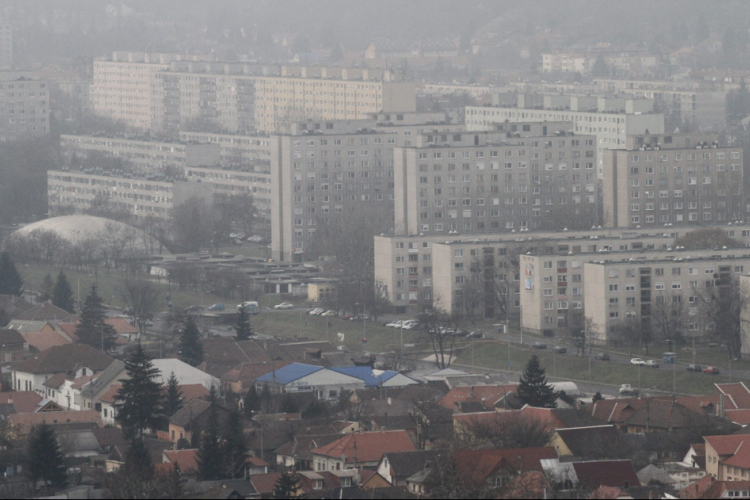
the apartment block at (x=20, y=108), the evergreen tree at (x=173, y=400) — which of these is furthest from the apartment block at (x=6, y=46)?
the evergreen tree at (x=173, y=400)

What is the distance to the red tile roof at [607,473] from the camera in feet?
115

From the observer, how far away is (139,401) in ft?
143

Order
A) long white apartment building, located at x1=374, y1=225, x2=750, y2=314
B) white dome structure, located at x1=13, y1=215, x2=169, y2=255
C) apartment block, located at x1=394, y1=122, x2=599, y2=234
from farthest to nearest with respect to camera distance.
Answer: white dome structure, located at x1=13, y1=215, x2=169, y2=255 → apartment block, located at x1=394, y1=122, x2=599, y2=234 → long white apartment building, located at x1=374, y1=225, x2=750, y2=314

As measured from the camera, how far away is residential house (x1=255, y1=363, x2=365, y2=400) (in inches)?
1873

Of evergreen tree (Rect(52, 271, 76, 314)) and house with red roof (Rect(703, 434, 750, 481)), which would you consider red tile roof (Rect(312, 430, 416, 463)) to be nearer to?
house with red roof (Rect(703, 434, 750, 481))

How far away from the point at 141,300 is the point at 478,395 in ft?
61.0

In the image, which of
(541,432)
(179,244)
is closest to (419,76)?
(179,244)

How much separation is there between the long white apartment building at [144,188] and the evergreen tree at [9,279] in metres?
18.9

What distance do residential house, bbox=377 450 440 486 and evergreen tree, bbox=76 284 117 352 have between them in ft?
62.8

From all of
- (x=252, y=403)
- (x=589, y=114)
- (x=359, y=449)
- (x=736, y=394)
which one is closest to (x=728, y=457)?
(x=359, y=449)

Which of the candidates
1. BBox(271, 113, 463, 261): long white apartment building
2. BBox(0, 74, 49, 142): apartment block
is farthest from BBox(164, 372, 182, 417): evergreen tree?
BBox(0, 74, 49, 142): apartment block

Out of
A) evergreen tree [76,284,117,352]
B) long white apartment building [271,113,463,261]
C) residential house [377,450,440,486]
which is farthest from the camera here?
long white apartment building [271,113,463,261]

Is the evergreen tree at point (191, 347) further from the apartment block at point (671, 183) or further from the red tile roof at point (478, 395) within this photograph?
the apartment block at point (671, 183)

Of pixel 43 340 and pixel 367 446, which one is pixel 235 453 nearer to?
pixel 367 446
